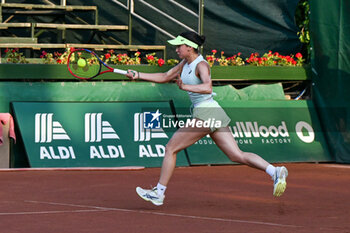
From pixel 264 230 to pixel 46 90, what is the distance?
7860mm

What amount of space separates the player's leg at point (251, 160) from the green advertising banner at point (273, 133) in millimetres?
6297

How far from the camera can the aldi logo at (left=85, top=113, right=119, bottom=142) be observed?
14.0 metres

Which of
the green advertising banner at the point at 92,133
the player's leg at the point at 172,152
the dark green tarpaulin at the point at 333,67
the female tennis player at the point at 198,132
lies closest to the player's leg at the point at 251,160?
the female tennis player at the point at 198,132

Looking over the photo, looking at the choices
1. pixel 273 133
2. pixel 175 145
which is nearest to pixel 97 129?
pixel 273 133

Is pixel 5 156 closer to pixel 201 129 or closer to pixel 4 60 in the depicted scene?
pixel 4 60

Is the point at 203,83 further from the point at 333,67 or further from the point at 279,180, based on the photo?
the point at 333,67

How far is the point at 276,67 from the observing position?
15.7 meters

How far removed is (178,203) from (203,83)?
5.33 ft

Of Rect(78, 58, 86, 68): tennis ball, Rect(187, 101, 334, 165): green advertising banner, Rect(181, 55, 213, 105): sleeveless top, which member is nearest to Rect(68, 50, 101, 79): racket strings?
Rect(78, 58, 86, 68): tennis ball

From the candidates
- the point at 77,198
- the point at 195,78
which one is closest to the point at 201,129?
the point at 195,78

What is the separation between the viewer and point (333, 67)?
589 inches

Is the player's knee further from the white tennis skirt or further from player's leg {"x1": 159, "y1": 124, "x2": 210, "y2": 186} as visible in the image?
the white tennis skirt

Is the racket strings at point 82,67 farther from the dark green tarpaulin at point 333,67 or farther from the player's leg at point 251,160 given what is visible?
the dark green tarpaulin at point 333,67

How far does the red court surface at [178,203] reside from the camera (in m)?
7.20
